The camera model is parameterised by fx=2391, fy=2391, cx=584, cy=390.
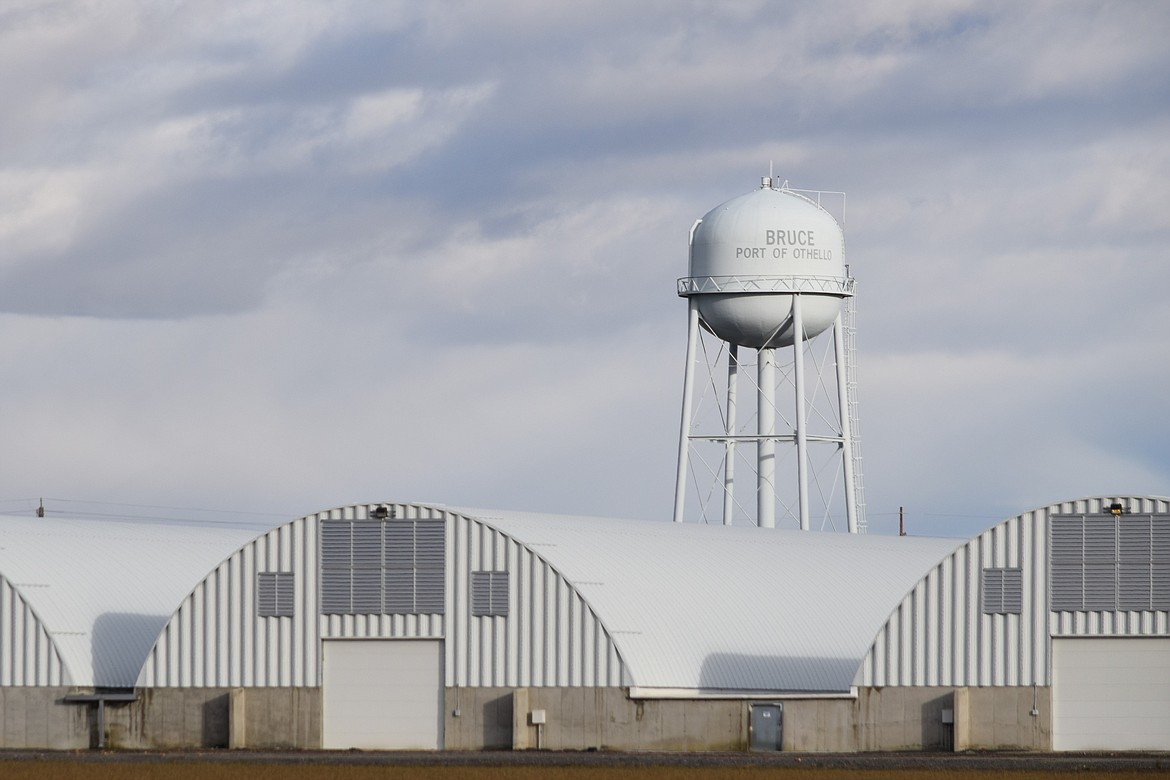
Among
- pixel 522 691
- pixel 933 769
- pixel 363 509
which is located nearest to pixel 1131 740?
pixel 933 769

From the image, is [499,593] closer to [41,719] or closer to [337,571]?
[337,571]

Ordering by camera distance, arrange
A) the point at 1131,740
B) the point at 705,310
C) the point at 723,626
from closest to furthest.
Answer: the point at 1131,740 < the point at 723,626 < the point at 705,310

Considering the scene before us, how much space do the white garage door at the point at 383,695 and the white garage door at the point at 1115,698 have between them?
47.0ft

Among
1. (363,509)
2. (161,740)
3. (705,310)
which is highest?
(705,310)

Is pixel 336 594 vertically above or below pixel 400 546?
below

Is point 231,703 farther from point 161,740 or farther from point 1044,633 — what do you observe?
point 1044,633

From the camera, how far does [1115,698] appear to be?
5381 cm

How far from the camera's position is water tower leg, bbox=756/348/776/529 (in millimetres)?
80188

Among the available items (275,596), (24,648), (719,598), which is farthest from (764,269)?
(24,648)

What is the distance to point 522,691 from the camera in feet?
179

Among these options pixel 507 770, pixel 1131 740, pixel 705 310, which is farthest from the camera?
pixel 705 310

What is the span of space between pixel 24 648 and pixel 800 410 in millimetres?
29566

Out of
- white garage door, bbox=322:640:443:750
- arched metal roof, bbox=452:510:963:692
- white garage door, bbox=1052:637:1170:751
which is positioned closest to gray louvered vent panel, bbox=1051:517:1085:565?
white garage door, bbox=1052:637:1170:751

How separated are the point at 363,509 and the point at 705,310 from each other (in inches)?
977
